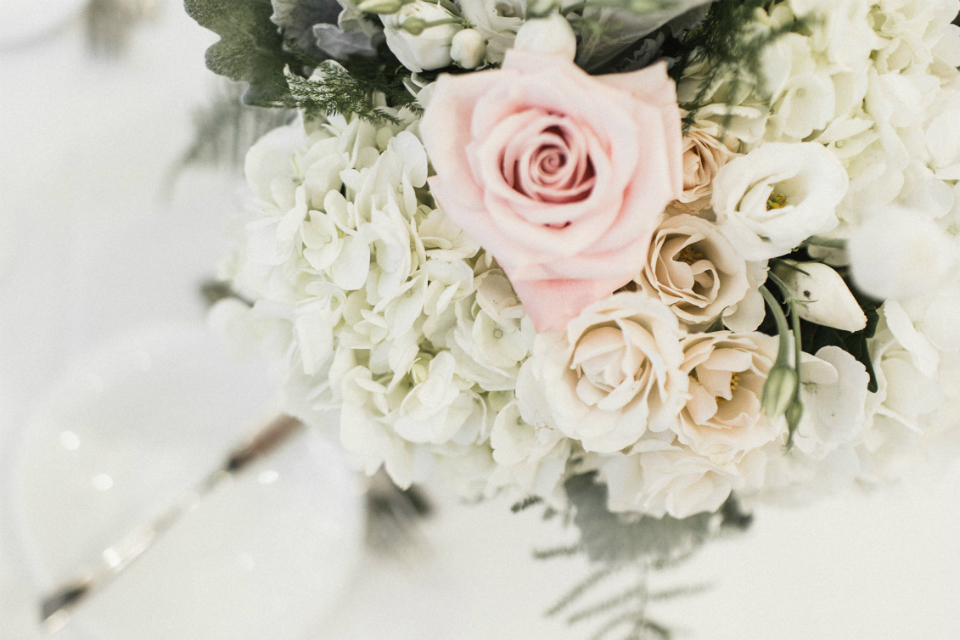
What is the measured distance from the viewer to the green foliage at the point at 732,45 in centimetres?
22

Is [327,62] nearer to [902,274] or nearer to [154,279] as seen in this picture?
[902,274]

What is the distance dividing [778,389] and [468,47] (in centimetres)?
16

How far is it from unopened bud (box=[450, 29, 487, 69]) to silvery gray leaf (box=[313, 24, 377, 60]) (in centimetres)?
5

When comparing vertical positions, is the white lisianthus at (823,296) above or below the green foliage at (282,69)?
below

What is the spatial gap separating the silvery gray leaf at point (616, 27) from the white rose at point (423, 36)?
1.9 inches

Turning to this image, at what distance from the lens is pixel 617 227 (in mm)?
185

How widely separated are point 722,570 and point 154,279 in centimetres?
60

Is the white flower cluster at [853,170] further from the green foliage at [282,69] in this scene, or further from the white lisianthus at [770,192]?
the green foliage at [282,69]

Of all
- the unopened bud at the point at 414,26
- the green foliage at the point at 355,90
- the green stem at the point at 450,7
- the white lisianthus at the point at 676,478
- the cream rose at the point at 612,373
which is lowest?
the white lisianthus at the point at 676,478

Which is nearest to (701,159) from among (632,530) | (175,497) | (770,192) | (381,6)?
(770,192)

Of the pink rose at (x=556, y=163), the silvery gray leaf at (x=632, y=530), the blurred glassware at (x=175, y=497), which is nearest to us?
the pink rose at (x=556, y=163)

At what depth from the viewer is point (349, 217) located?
26 centimetres

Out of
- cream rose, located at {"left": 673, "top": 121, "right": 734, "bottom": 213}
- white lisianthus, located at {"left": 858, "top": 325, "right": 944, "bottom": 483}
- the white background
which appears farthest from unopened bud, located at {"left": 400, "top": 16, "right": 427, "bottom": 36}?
the white background

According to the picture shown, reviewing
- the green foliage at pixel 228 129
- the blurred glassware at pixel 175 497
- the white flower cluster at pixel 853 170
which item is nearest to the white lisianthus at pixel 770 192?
the white flower cluster at pixel 853 170
